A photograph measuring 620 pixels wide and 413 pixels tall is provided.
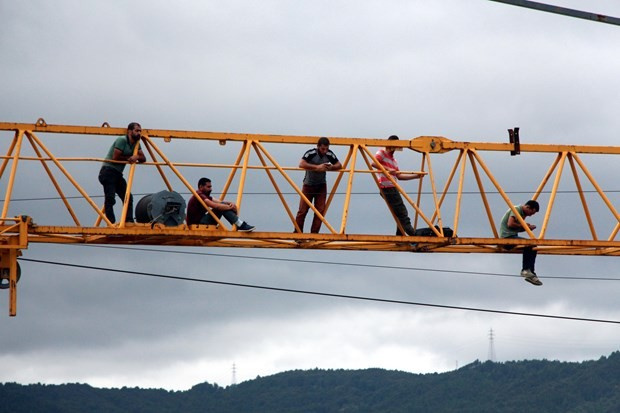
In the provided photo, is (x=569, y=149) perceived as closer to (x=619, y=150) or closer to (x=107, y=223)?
(x=619, y=150)

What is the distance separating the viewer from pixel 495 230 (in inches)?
1652

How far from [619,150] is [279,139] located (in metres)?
10.4

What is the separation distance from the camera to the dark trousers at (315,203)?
130 feet

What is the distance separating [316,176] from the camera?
39562 millimetres

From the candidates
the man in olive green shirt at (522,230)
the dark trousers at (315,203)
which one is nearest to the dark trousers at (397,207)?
the dark trousers at (315,203)

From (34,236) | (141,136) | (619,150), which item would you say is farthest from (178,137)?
(619,150)

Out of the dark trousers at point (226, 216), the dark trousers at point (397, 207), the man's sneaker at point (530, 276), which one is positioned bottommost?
the man's sneaker at point (530, 276)

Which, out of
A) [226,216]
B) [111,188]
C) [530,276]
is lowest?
[530,276]

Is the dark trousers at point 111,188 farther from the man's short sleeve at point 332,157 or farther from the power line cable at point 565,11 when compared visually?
the power line cable at point 565,11

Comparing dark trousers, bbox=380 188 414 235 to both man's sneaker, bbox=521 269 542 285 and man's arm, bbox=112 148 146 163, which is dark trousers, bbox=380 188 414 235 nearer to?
man's sneaker, bbox=521 269 542 285

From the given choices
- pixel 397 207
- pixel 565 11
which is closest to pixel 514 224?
pixel 397 207

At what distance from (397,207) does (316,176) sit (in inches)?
104

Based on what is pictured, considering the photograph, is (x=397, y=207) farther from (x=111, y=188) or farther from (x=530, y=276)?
(x=111, y=188)

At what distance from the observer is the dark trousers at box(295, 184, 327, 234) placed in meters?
39.7
